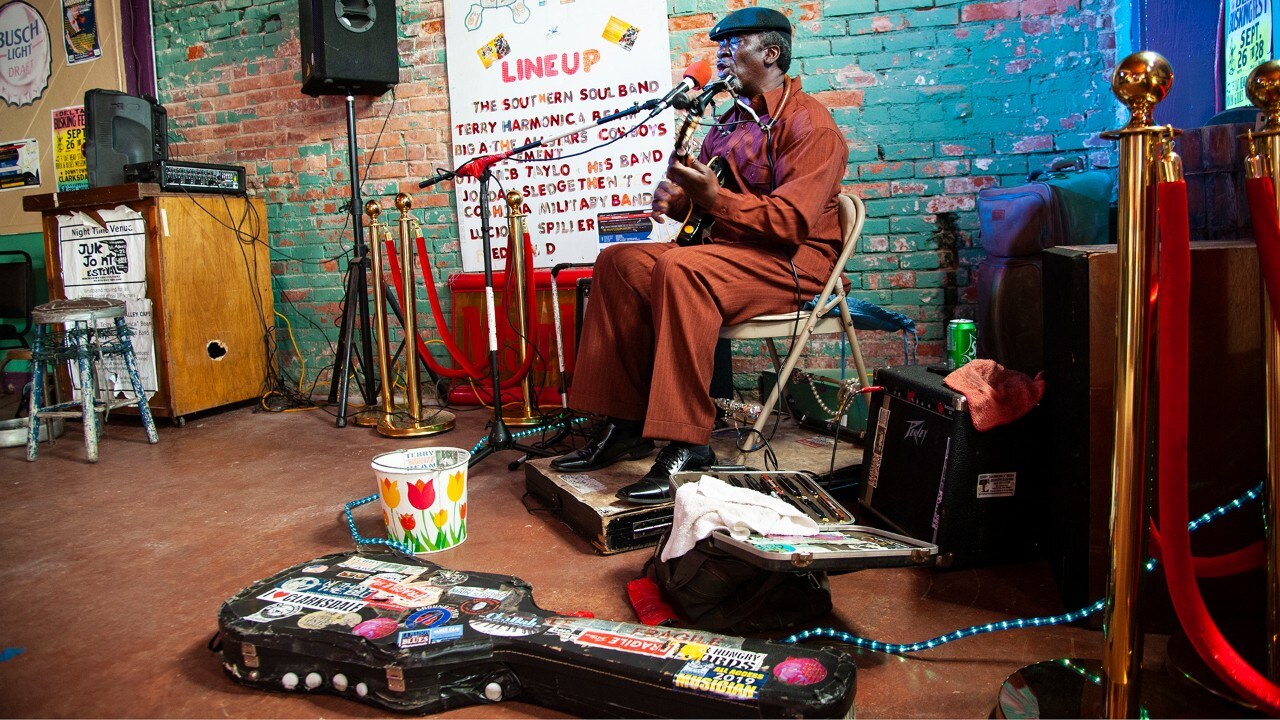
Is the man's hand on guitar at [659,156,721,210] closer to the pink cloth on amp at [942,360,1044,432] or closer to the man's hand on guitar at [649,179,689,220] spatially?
the man's hand on guitar at [649,179,689,220]

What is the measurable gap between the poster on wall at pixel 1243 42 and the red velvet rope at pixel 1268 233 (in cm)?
114

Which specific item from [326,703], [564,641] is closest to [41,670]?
[326,703]

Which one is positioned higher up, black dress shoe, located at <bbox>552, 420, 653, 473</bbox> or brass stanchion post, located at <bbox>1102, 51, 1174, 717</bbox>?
brass stanchion post, located at <bbox>1102, 51, 1174, 717</bbox>

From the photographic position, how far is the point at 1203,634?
1.17 m

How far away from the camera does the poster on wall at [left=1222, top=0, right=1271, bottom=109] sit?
206 centimetres

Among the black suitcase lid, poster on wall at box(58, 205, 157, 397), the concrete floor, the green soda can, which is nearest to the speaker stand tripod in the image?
the concrete floor

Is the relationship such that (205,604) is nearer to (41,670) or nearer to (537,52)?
(41,670)

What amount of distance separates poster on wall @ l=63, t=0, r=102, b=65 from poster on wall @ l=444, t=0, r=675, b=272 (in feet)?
8.10

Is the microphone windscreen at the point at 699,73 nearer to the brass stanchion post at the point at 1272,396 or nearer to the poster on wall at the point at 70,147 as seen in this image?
the brass stanchion post at the point at 1272,396

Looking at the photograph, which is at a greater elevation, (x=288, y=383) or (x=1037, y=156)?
(x=1037, y=156)

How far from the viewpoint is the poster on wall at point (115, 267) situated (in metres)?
4.05

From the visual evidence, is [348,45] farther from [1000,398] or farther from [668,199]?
[1000,398]

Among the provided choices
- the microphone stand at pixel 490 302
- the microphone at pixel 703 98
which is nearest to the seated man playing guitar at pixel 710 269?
the microphone at pixel 703 98

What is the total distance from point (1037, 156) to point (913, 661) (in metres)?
2.70
